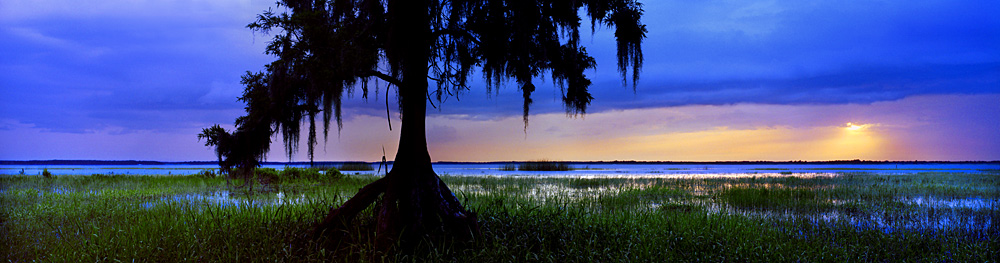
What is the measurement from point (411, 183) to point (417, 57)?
153cm

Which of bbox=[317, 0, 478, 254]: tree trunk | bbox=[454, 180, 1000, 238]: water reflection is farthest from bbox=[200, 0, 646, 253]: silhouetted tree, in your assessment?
bbox=[454, 180, 1000, 238]: water reflection

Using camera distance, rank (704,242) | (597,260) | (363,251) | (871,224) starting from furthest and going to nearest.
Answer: (871,224) < (704,242) < (597,260) < (363,251)

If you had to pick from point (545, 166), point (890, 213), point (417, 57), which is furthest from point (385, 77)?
point (545, 166)

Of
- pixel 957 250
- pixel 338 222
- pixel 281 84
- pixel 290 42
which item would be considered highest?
pixel 290 42

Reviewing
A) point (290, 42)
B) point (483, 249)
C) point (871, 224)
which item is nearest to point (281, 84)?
point (290, 42)

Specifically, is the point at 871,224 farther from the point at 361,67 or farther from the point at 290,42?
the point at 290,42

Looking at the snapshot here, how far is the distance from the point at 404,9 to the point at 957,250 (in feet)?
28.4

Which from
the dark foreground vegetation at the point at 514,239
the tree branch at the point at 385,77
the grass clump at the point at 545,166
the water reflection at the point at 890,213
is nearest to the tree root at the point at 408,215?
the dark foreground vegetation at the point at 514,239

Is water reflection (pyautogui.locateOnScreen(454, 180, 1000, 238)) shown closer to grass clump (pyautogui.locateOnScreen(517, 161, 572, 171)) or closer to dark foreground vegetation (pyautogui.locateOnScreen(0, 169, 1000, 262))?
dark foreground vegetation (pyautogui.locateOnScreen(0, 169, 1000, 262))

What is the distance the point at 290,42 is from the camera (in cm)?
641

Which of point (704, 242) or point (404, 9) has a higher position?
point (404, 9)

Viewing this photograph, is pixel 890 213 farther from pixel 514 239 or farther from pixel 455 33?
pixel 455 33

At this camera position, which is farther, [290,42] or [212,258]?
[290,42]

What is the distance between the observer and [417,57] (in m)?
5.89
